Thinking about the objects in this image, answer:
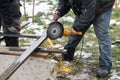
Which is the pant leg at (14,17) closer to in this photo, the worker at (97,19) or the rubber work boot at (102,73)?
the worker at (97,19)

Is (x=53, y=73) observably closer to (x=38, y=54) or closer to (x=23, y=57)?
(x=38, y=54)

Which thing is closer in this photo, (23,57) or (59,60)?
(23,57)

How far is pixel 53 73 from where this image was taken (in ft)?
15.7

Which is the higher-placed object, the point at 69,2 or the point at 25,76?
the point at 69,2

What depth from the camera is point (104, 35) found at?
5.15 metres

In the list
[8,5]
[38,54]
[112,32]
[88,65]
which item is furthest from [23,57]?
[112,32]

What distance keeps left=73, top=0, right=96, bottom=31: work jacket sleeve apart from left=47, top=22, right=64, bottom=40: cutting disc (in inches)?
18.0

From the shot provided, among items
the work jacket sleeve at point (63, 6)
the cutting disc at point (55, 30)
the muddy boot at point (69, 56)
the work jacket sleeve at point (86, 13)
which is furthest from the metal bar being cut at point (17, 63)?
the muddy boot at point (69, 56)

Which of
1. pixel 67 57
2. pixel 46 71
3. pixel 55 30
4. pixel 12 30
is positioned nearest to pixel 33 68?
pixel 46 71

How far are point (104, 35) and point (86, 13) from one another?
0.53m

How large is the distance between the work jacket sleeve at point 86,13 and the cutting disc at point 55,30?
46 cm

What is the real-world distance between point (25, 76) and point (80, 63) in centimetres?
119

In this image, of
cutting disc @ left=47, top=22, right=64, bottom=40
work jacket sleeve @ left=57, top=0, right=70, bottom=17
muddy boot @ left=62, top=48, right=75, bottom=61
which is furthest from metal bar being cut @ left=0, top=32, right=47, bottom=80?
muddy boot @ left=62, top=48, right=75, bottom=61

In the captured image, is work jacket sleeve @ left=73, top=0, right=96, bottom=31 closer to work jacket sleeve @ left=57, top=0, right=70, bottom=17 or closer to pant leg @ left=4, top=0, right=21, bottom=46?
work jacket sleeve @ left=57, top=0, right=70, bottom=17
